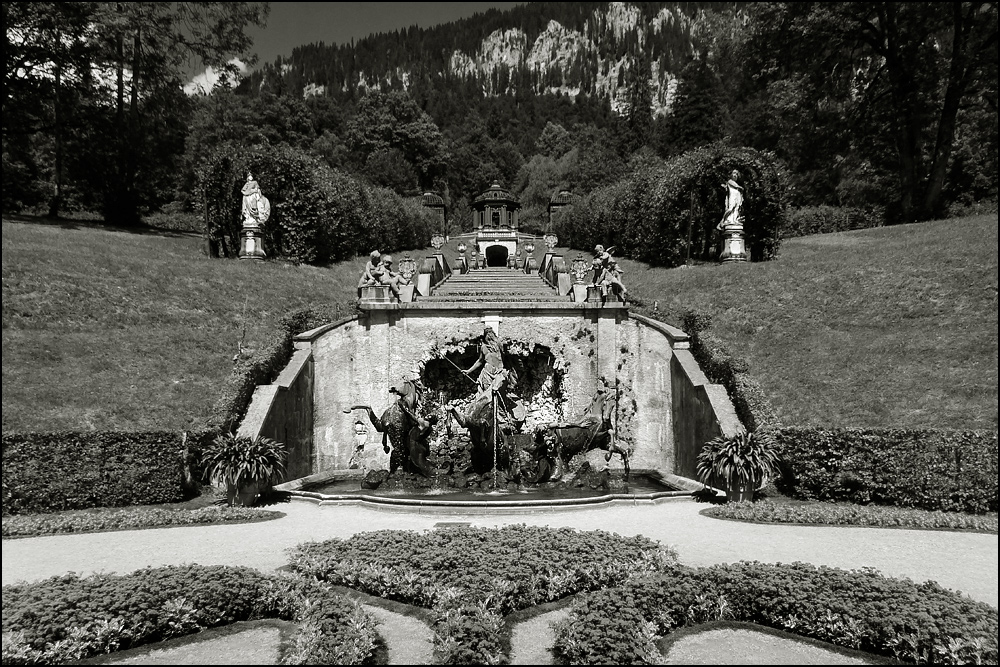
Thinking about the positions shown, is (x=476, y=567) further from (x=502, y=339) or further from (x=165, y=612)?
(x=502, y=339)

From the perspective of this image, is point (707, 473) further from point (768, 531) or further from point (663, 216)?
point (663, 216)

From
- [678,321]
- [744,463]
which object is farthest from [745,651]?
[678,321]

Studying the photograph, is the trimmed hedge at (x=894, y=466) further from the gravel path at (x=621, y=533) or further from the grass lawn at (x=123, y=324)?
the grass lawn at (x=123, y=324)

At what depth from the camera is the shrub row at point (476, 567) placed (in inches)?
276

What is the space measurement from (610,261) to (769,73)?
910 inches

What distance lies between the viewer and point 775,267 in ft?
79.8

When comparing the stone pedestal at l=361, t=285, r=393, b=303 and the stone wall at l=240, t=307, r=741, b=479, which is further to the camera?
the stone pedestal at l=361, t=285, r=393, b=303

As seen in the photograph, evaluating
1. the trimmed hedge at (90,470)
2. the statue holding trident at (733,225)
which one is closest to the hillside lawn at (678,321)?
the trimmed hedge at (90,470)

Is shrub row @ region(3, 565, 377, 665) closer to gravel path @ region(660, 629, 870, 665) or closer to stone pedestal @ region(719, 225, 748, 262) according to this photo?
gravel path @ region(660, 629, 870, 665)

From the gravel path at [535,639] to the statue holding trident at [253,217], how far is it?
24.7m

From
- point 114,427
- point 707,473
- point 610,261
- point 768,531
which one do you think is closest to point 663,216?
point 610,261

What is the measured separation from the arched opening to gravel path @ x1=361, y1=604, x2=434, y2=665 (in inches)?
1852

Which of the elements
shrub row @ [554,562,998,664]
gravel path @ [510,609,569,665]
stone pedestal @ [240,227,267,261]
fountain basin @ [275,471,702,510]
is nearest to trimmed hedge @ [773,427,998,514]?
fountain basin @ [275,471,702,510]

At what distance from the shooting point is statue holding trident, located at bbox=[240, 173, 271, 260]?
28219mm
